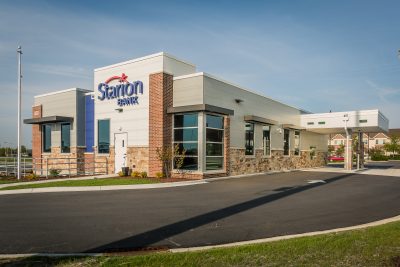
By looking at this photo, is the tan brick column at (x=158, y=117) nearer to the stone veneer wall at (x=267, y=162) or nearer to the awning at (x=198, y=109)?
the awning at (x=198, y=109)

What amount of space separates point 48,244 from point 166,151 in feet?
39.5

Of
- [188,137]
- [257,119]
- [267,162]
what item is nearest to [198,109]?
[188,137]

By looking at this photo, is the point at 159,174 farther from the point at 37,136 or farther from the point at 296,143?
the point at 296,143

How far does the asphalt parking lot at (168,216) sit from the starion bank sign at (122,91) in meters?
8.45

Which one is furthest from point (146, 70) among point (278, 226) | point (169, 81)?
point (278, 226)

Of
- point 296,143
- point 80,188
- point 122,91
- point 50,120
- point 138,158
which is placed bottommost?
point 80,188

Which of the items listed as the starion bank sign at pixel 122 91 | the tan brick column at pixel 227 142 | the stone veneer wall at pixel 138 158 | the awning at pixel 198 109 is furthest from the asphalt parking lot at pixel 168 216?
the starion bank sign at pixel 122 91

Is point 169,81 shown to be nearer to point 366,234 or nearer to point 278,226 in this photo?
point 278,226

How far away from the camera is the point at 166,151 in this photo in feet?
58.5

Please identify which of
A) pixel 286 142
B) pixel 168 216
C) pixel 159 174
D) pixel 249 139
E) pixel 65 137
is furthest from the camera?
pixel 286 142

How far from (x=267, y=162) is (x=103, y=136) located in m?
12.8

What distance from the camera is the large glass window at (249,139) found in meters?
22.2

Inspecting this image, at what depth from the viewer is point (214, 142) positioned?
19.0m

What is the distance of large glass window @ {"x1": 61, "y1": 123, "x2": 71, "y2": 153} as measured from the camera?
949 inches
